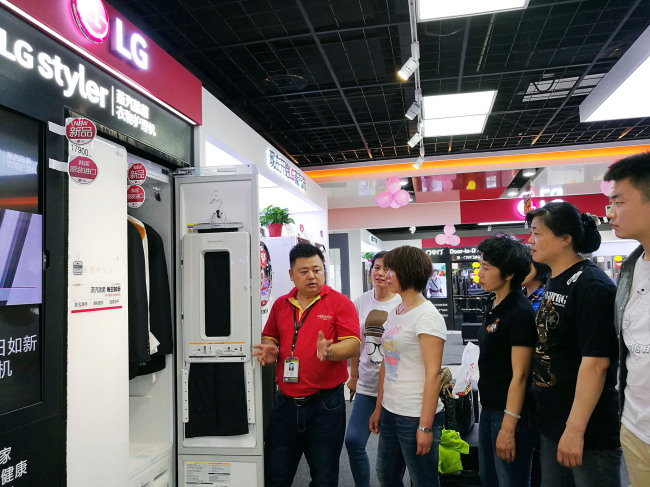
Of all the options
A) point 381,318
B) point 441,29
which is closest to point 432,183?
point 441,29

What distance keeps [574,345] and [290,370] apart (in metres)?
1.41

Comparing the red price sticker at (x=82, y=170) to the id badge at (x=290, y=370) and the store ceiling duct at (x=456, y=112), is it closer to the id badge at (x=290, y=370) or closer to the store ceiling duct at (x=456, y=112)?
the id badge at (x=290, y=370)

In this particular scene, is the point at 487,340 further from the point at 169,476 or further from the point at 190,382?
the point at 169,476

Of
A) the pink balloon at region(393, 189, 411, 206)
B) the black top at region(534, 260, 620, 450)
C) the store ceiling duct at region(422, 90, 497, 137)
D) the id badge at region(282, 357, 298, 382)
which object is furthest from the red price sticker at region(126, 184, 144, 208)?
the pink balloon at region(393, 189, 411, 206)

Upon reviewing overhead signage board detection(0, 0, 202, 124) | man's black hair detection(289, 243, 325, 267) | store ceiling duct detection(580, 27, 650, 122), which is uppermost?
store ceiling duct detection(580, 27, 650, 122)

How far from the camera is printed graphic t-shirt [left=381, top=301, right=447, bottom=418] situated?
89.0 inches

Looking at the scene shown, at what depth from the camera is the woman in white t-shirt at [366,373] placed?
117 inches

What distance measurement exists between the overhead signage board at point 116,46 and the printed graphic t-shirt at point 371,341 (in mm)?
1861

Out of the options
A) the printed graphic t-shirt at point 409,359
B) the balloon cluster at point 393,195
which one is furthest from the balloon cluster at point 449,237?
the printed graphic t-shirt at point 409,359

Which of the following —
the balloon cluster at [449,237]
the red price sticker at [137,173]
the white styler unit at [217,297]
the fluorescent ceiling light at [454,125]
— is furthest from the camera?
the balloon cluster at [449,237]

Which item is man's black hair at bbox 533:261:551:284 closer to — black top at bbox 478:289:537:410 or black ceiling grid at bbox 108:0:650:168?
black top at bbox 478:289:537:410

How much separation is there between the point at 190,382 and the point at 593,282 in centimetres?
229

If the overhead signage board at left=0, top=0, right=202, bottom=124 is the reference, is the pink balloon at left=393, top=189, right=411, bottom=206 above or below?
above

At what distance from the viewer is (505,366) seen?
7.57 ft
